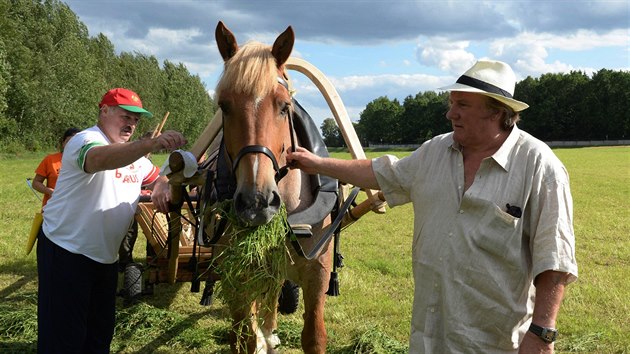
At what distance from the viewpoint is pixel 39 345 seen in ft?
11.5

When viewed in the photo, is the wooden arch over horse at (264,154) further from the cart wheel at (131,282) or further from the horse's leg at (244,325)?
the cart wheel at (131,282)

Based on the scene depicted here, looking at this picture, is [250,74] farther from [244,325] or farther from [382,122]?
[382,122]

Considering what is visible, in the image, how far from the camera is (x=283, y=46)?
132 inches

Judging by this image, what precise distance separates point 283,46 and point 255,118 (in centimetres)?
65

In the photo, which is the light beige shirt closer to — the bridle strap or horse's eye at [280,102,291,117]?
the bridle strap

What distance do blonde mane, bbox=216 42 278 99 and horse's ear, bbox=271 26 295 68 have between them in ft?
0.40

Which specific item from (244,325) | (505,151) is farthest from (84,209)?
(505,151)

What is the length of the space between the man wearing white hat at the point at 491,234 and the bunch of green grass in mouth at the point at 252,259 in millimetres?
872

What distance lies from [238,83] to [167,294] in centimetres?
446

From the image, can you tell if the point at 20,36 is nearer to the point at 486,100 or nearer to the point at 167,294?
the point at 167,294

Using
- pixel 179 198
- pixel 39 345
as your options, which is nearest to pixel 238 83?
pixel 179 198

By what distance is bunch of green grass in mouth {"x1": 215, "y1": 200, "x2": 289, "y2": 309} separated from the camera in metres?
3.04

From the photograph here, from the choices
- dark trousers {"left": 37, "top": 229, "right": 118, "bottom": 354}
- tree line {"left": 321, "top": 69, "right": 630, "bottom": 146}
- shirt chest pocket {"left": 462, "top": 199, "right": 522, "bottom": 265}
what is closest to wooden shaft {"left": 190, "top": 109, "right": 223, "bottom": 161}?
dark trousers {"left": 37, "top": 229, "right": 118, "bottom": 354}

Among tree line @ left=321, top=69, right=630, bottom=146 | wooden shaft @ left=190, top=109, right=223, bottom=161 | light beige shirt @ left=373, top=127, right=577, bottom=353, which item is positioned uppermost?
tree line @ left=321, top=69, right=630, bottom=146
